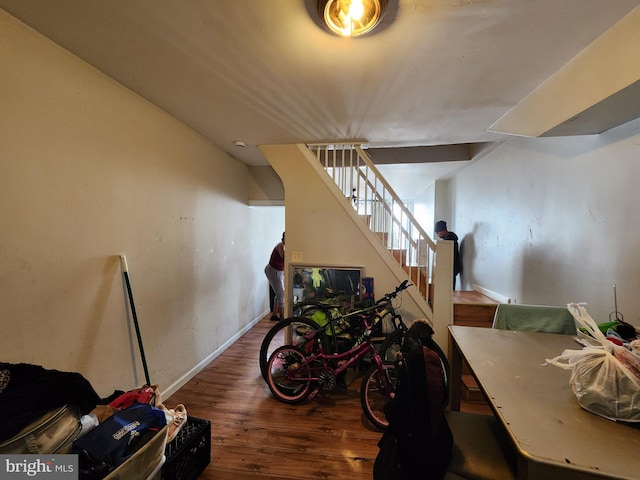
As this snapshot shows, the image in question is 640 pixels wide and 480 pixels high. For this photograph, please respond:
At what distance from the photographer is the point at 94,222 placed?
166cm

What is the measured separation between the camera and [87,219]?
63.6 inches

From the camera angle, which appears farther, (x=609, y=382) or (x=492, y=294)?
(x=492, y=294)

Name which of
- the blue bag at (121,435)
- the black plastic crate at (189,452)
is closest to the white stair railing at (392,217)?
the black plastic crate at (189,452)

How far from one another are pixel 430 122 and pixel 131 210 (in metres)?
2.66

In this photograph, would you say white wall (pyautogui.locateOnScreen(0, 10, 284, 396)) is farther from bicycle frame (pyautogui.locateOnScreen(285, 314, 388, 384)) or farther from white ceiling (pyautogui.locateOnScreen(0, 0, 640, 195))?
bicycle frame (pyautogui.locateOnScreen(285, 314, 388, 384))

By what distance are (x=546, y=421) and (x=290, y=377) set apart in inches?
73.9

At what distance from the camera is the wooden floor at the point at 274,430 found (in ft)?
5.34

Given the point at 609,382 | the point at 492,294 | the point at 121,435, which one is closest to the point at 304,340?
the point at 121,435

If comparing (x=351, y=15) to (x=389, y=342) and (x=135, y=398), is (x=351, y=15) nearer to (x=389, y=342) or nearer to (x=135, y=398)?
(x=389, y=342)

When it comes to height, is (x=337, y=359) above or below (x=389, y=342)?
below

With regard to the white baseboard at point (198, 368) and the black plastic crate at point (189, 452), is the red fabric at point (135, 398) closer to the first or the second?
the black plastic crate at point (189, 452)

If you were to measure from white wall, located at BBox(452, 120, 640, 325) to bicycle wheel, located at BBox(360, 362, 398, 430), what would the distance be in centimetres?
159

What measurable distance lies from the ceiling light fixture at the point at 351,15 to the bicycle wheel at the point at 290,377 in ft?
7.79

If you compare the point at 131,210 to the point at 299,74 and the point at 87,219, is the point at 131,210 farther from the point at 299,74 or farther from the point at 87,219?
the point at 299,74
